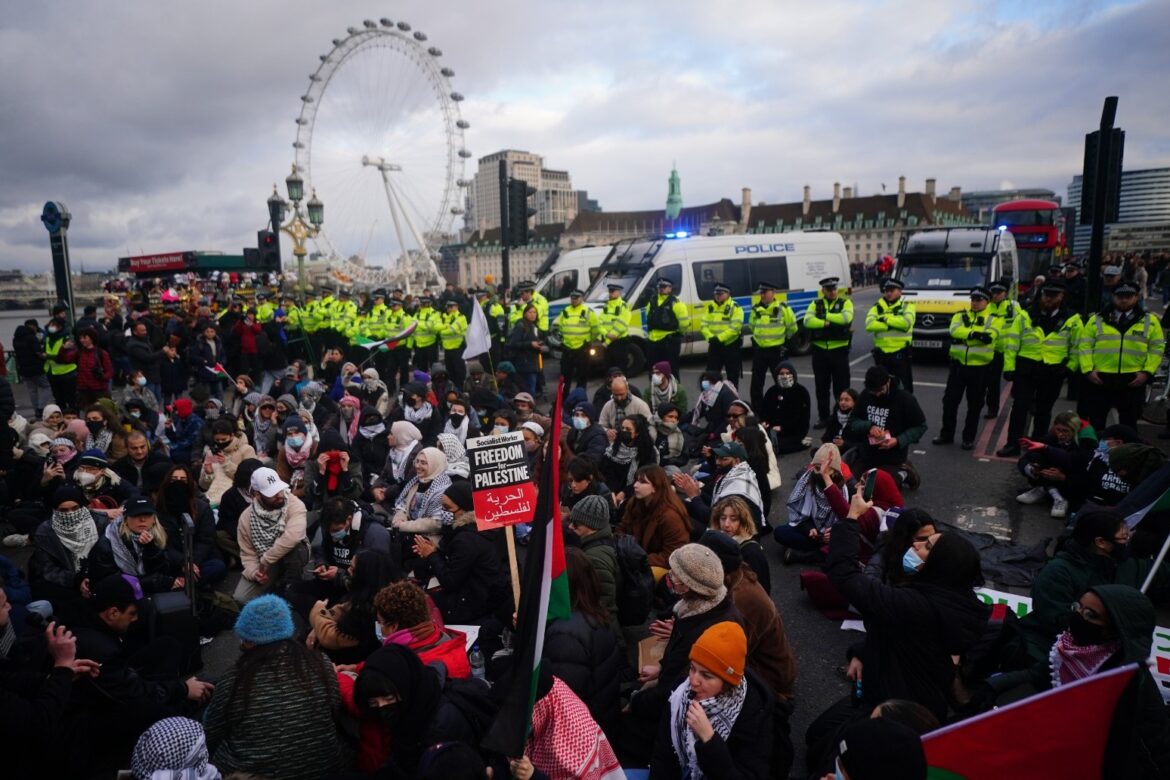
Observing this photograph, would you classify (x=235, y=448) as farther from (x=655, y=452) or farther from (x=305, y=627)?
(x=655, y=452)

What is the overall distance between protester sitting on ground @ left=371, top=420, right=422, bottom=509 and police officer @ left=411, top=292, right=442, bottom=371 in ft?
21.3

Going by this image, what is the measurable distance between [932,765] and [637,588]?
8.23ft

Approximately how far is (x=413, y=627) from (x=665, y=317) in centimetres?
872

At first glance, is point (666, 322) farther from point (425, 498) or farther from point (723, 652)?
point (723, 652)

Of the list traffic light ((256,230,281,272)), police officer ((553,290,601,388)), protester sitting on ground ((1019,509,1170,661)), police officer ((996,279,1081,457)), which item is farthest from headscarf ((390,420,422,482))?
traffic light ((256,230,281,272))

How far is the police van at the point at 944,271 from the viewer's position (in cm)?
1374

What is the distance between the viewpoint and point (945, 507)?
7004 mm

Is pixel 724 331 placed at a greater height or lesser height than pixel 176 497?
greater

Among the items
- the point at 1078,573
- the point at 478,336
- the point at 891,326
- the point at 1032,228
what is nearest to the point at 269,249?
the point at 478,336

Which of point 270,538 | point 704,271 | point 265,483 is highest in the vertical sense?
point 704,271

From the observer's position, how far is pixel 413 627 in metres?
3.50

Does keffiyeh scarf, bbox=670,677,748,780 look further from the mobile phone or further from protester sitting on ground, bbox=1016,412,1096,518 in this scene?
protester sitting on ground, bbox=1016,412,1096,518

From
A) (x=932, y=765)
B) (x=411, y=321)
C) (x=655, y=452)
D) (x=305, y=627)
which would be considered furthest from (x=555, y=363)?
(x=932, y=765)

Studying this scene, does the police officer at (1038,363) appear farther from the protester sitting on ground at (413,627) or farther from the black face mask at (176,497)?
the black face mask at (176,497)
